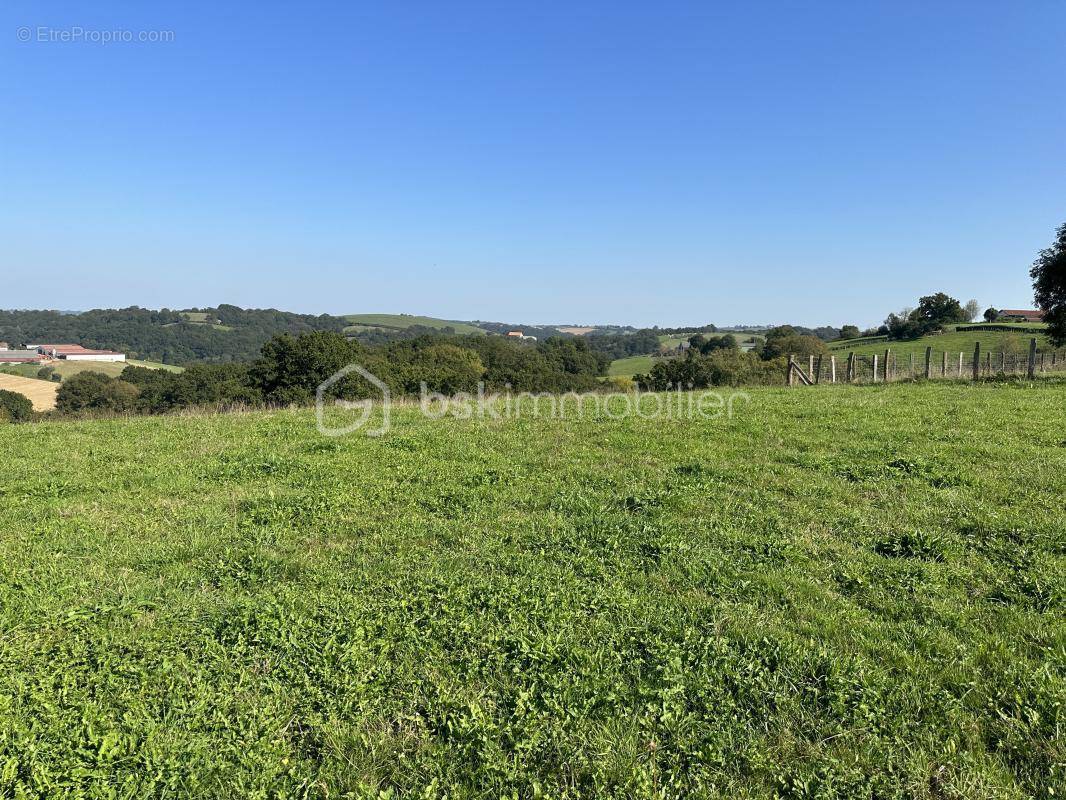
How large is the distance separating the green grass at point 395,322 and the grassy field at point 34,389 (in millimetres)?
82469

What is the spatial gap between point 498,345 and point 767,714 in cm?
8405

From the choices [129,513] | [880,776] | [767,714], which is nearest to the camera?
[880,776]

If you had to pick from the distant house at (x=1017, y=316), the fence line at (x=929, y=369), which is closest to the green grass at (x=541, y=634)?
the fence line at (x=929, y=369)

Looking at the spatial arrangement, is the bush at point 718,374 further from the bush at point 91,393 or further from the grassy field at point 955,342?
the bush at point 91,393

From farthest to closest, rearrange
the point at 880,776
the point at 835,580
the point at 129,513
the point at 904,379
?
the point at 904,379 < the point at 129,513 < the point at 835,580 < the point at 880,776

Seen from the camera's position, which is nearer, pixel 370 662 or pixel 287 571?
pixel 370 662

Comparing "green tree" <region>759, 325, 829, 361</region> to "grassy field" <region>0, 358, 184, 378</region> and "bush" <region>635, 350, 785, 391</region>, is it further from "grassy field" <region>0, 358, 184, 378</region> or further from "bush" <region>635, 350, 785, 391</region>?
"grassy field" <region>0, 358, 184, 378</region>

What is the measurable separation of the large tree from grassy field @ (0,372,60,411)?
67812 mm

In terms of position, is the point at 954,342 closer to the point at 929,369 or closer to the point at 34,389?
the point at 929,369

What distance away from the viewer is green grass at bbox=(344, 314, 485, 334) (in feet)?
473

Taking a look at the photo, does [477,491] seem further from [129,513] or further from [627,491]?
[129,513]

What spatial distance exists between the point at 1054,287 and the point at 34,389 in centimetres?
7895

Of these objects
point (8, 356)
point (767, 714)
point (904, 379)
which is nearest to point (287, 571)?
point (767, 714)

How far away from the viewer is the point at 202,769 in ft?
9.04
